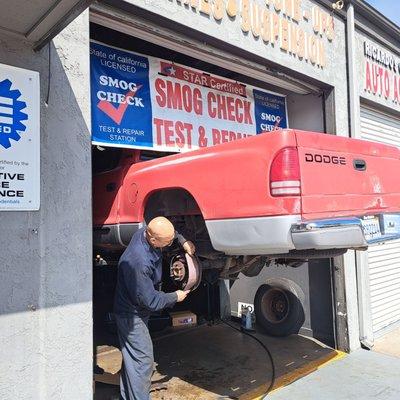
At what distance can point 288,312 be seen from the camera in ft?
22.4

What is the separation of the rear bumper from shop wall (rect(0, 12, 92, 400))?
1.14 m

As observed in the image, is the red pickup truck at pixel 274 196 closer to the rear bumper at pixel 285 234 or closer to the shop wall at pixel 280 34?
the rear bumper at pixel 285 234

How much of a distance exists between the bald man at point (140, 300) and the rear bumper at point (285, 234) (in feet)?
1.65

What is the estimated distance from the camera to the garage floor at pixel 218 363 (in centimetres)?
479

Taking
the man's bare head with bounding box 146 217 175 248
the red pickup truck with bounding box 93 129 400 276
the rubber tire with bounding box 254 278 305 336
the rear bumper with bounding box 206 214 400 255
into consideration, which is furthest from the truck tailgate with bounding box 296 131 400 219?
the rubber tire with bounding box 254 278 305 336

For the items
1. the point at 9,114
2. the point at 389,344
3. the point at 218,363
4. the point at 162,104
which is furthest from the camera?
the point at 389,344

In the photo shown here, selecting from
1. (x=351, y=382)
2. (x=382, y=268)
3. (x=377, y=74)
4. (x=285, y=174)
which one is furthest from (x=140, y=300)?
(x=377, y=74)

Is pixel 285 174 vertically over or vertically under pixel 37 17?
under

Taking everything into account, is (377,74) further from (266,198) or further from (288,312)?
(266,198)

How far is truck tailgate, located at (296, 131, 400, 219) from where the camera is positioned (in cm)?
351

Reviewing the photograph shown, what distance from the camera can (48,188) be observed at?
3.42 metres

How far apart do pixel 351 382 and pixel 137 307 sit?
111 inches

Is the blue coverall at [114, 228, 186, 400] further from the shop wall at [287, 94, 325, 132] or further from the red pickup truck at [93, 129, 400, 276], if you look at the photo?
the shop wall at [287, 94, 325, 132]

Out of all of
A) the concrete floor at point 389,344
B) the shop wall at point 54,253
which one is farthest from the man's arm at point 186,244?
the concrete floor at point 389,344
